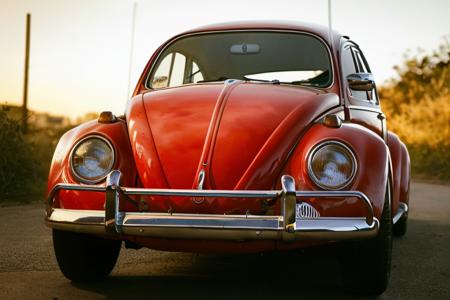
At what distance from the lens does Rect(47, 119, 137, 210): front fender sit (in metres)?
3.81

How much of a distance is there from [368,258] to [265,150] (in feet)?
2.73

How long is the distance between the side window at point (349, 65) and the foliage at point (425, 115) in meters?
11.1

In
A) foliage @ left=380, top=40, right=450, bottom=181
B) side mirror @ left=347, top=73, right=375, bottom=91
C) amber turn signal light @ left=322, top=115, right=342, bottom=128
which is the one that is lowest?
foliage @ left=380, top=40, right=450, bottom=181

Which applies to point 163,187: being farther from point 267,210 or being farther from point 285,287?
point 285,287

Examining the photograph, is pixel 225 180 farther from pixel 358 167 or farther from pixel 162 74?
pixel 162 74

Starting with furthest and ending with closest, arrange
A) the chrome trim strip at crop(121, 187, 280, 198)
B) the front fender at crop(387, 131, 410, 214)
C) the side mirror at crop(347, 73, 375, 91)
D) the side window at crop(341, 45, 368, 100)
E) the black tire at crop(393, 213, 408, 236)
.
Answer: the black tire at crop(393, 213, 408, 236) < the front fender at crop(387, 131, 410, 214) < the side window at crop(341, 45, 368, 100) < the side mirror at crop(347, 73, 375, 91) < the chrome trim strip at crop(121, 187, 280, 198)

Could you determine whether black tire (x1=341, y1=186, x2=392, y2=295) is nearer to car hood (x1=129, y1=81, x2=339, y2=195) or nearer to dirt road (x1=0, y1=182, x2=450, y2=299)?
dirt road (x1=0, y1=182, x2=450, y2=299)

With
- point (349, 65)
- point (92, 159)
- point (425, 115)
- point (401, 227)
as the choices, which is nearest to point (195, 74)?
point (349, 65)

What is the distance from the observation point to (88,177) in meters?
3.87

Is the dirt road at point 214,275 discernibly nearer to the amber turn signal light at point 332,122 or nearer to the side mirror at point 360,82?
the amber turn signal light at point 332,122

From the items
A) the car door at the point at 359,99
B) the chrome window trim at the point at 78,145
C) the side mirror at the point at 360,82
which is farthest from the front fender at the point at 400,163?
the chrome window trim at the point at 78,145

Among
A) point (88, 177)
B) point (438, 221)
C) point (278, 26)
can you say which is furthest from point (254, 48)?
point (438, 221)

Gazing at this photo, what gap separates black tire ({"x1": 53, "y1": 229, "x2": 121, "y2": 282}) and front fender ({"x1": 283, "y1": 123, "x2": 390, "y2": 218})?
1.33m

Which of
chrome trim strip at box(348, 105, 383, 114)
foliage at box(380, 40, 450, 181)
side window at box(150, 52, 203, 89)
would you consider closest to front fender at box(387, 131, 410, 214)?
chrome trim strip at box(348, 105, 383, 114)
